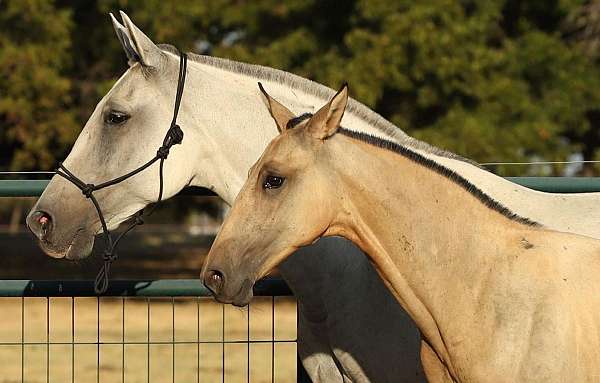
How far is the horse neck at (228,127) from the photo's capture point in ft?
15.4

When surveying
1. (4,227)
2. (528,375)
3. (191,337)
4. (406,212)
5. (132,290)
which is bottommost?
(4,227)

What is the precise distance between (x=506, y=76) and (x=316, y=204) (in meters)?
9.64

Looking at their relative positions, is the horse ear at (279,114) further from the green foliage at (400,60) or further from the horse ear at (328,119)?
the green foliage at (400,60)

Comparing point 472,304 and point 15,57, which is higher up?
point 472,304

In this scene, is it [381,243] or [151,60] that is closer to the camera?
[381,243]

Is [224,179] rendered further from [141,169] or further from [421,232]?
[421,232]

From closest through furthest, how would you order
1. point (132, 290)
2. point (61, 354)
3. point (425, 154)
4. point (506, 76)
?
point (425, 154)
point (132, 290)
point (61, 354)
point (506, 76)

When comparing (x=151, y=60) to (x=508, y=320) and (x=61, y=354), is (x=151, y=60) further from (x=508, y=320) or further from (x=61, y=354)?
(x=61, y=354)

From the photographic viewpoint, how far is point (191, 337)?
418 inches

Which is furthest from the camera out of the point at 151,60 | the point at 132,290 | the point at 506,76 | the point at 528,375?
the point at 506,76

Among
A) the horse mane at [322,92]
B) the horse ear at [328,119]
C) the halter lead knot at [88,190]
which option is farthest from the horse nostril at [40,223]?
the horse ear at [328,119]

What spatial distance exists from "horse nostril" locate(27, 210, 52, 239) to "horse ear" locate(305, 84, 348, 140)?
1.27 metres

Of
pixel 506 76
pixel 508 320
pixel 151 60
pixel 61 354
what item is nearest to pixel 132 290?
pixel 151 60

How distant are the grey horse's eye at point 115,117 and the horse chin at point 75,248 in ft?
1.42
